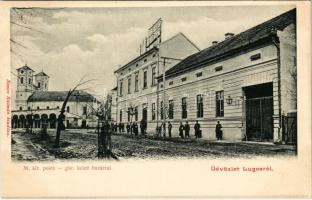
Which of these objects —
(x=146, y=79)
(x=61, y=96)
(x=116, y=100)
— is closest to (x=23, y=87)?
(x=61, y=96)

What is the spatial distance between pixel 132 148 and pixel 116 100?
1205 millimetres

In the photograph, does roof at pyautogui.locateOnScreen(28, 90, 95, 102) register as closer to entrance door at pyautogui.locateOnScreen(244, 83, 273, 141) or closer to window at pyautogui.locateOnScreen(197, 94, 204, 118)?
window at pyautogui.locateOnScreen(197, 94, 204, 118)

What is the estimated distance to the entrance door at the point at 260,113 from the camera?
589 cm

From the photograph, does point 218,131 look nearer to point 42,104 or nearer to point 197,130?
point 197,130

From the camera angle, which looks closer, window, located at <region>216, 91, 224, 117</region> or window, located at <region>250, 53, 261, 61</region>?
window, located at <region>250, 53, 261, 61</region>

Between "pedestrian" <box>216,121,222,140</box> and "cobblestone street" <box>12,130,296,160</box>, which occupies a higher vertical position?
"pedestrian" <box>216,121,222,140</box>

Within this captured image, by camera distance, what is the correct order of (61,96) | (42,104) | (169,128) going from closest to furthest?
(42,104)
(61,96)
(169,128)

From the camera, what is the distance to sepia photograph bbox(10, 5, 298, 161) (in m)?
5.67

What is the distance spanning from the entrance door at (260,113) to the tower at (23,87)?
3.78m

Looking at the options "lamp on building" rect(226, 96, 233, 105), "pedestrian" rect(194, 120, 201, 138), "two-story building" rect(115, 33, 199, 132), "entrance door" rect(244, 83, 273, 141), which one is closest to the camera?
"entrance door" rect(244, 83, 273, 141)

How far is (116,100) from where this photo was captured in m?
6.83

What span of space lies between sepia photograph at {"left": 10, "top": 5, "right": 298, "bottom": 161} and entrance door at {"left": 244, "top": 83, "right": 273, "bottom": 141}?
0.06ft

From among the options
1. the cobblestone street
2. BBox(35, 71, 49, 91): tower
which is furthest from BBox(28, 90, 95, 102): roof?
the cobblestone street

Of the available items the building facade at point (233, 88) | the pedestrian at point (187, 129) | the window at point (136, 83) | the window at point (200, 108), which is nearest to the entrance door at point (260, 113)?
the building facade at point (233, 88)
